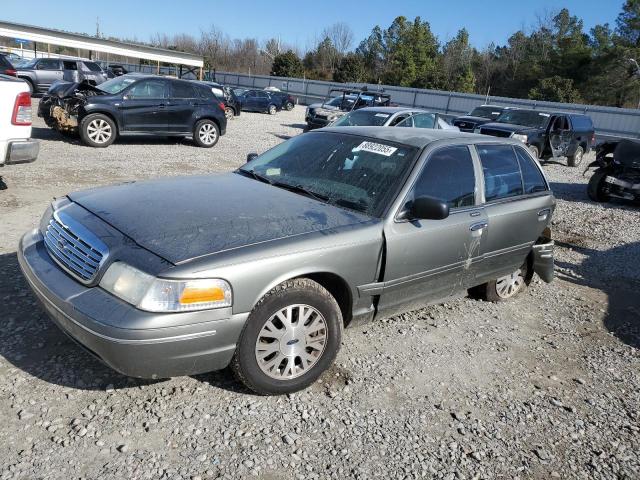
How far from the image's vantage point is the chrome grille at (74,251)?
288 cm

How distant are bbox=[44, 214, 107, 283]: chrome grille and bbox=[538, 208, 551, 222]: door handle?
3808 mm

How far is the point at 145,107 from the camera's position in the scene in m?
12.0

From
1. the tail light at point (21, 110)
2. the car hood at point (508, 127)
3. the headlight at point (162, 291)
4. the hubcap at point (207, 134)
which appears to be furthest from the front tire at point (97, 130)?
the car hood at point (508, 127)

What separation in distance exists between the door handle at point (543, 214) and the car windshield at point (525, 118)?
11.4 m

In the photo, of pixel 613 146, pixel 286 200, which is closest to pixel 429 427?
pixel 286 200

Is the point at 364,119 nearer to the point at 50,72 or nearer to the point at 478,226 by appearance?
the point at 478,226

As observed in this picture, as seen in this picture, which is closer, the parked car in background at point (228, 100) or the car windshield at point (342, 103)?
the car windshield at point (342, 103)

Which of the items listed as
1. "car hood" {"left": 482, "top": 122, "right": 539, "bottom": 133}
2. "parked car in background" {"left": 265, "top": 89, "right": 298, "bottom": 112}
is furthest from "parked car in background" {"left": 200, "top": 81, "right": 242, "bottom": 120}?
"car hood" {"left": 482, "top": 122, "right": 539, "bottom": 133}

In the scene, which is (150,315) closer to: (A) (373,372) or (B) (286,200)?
(B) (286,200)

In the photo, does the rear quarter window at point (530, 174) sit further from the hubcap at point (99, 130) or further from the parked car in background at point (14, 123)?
the hubcap at point (99, 130)

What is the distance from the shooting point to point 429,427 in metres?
3.11

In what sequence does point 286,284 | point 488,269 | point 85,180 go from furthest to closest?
point 85,180
point 488,269
point 286,284

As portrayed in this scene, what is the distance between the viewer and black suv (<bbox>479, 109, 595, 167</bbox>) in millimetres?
14539

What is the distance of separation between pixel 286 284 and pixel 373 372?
3.40ft
